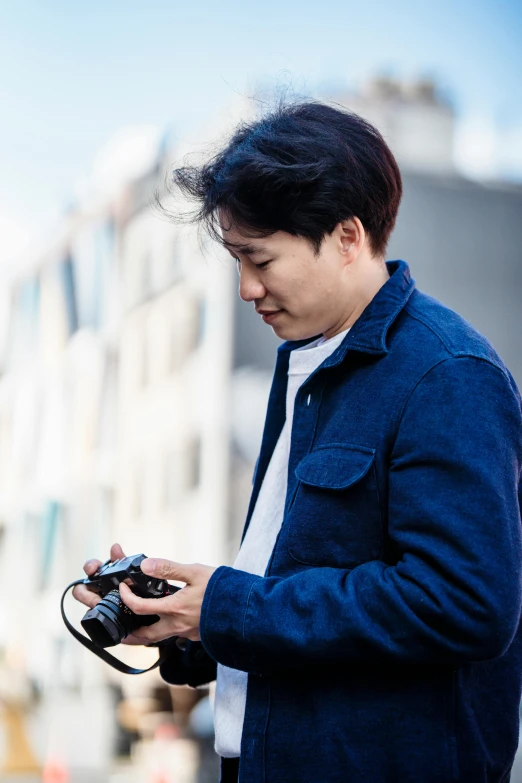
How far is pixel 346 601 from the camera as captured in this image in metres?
1.08

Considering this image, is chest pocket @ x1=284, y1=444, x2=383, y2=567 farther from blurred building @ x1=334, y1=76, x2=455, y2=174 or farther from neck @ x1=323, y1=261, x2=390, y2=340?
blurred building @ x1=334, y1=76, x2=455, y2=174

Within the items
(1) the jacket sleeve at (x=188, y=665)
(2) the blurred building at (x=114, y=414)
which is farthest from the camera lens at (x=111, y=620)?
(2) the blurred building at (x=114, y=414)

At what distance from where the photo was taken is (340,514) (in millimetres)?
1147

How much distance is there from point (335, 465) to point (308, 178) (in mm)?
385

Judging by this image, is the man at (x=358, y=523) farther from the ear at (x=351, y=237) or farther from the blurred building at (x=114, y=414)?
the blurred building at (x=114, y=414)

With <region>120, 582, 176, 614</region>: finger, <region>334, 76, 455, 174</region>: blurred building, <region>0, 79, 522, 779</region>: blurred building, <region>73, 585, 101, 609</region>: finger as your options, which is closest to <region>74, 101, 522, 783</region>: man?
<region>120, 582, 176, 614</region>: finger

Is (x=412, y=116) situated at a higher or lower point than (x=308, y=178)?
higher


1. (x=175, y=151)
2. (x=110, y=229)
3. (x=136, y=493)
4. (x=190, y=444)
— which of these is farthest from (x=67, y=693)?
(x=175, y=151)

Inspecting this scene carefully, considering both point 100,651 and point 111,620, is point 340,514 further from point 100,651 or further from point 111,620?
Answer: point 100,651

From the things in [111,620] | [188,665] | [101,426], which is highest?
[111,620]

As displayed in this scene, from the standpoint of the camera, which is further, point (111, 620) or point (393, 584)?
point (111, 620)

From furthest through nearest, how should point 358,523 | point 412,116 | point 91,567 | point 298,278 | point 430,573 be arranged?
1. point 412,116
2. point 91,567
3. point 298,278
4. point 358,523
5. point 430,573

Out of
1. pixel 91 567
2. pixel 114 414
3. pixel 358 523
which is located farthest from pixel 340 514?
pixel 114 414

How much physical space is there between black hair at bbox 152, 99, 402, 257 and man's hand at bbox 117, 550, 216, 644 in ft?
1.54
